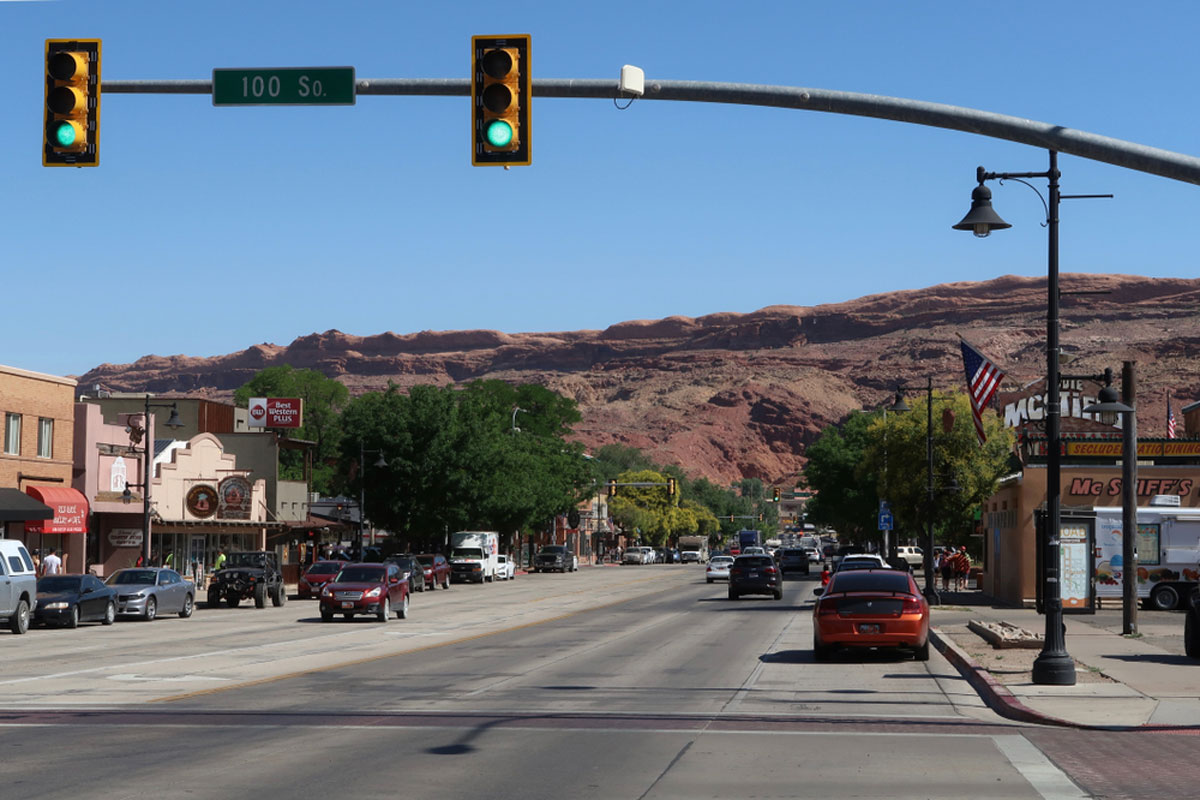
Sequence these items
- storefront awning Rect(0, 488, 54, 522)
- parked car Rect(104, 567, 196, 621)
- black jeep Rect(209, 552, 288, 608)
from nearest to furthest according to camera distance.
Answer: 1. parked car Rect(104, 567, 196, 621)
2. storefront awning Rect(0, 488, 54, 522)
3. black jeep Rect(209, 552, 288, 608)

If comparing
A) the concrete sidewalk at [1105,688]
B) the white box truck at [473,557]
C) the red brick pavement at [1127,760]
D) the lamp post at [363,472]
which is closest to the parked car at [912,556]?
the white box truck at [473,557]

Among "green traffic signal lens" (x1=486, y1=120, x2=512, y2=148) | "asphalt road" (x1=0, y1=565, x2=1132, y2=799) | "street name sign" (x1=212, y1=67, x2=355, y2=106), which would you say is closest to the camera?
"asphalt road" (x1=0, y1=565, x2=1132, y2=799)

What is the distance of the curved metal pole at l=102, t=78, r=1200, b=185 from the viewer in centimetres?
1278

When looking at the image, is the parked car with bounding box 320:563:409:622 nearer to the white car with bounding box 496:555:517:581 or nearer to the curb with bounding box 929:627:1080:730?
the curb with bounding box 929:627:1080:730

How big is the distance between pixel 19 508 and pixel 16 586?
42.5 ft

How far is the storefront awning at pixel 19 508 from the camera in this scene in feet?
146

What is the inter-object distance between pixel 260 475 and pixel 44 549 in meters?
25.7

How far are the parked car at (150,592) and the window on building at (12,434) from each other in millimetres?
10110

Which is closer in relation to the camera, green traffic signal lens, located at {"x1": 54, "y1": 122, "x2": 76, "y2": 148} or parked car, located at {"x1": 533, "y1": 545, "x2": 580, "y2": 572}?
green traffic signal lens, located at {"x1": 54, "y1": 122, "x2": 76, "y2": 148}

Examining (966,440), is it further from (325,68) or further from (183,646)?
(325,68)

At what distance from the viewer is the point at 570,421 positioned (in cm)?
13288

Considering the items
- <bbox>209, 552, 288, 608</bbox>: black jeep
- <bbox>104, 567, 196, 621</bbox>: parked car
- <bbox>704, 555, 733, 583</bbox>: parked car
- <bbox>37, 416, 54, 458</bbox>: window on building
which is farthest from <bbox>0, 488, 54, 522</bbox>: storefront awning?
<bbox>704, 555, 733, 583</bbox>: parked car

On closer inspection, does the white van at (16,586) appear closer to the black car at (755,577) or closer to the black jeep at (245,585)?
the black jeep at (245,585)

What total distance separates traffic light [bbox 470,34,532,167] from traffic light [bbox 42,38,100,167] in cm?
350
